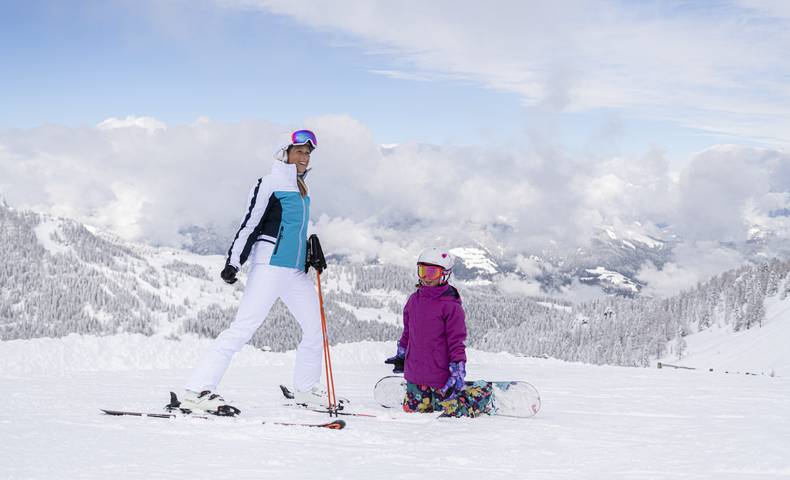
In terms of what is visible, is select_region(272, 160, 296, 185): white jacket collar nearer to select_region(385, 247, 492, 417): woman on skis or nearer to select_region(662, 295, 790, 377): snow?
select_region(385, 247, 492, 417): woman on skis

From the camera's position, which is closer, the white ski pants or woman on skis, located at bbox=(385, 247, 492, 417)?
the white ski pants

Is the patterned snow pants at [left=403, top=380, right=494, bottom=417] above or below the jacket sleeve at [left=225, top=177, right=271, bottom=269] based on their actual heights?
below

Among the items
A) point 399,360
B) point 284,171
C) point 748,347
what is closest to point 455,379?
point 399,360

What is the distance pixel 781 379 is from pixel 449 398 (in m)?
9.30

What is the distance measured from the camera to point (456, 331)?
673 cm

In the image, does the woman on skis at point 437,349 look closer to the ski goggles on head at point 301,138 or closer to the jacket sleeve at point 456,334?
the jacket sleeve at point 456,334

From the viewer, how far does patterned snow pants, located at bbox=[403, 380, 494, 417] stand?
22.6 ft

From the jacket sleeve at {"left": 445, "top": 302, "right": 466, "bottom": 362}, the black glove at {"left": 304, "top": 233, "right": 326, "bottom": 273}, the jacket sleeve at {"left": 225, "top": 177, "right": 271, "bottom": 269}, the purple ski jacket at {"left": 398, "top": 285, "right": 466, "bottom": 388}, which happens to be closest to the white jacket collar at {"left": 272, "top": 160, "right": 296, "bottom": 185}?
the jacket sleeve at {"left": 225, "top": 177, "right": 271, "bottom": 269}

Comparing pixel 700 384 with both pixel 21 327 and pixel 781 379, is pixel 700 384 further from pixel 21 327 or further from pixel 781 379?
pixel 21 327

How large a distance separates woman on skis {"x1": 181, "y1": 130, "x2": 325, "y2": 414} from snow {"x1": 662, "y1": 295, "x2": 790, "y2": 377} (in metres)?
98.6

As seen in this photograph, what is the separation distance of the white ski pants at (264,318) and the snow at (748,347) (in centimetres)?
9854

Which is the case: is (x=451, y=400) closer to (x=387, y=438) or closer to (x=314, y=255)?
(x=387, y=438)

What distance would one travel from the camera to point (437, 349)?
6.85 meters

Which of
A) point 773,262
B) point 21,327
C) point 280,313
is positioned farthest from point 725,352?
point 21,327
